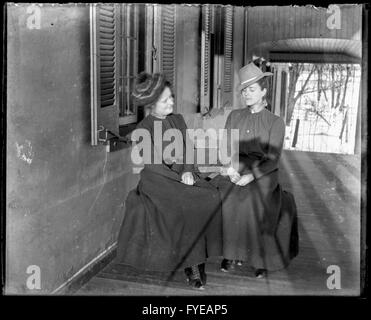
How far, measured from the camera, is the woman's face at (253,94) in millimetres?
3979

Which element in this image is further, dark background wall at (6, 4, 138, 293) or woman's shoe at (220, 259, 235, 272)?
woman's shoe at (220, 259, 235, 272)

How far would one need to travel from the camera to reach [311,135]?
14.3 feet

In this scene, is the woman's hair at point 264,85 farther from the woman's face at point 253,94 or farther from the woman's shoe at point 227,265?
the woman's shoe at point 227,265

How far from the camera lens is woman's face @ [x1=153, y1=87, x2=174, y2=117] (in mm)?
3793

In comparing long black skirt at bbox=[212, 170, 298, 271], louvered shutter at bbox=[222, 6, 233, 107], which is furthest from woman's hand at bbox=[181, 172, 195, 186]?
louvered shutter at bbox=[222, 6, 233, 107]

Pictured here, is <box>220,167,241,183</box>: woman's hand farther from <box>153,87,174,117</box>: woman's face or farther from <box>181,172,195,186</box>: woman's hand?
<box>153,87,174,117</box>: woman's face

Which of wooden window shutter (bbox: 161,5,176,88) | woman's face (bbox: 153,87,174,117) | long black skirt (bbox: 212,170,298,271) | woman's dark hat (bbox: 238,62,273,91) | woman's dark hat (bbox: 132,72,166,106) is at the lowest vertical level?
long black skirt (bbox: 212,170,298,271)

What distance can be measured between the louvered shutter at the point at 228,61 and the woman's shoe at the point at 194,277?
1.29 meters

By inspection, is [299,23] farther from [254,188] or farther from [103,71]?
[103,71]

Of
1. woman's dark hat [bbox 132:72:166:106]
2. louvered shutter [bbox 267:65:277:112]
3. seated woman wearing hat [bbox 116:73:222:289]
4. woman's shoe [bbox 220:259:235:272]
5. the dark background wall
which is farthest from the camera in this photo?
woman's shoe [bbox 220:259:235:272]

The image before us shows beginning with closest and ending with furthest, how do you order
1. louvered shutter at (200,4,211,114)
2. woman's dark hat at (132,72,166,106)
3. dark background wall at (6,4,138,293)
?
1. dark background wall at (6,4,138,293)
2. woman's dark hat at (132,72,166,106)
3. louvered shutter at (200,4,211,114)

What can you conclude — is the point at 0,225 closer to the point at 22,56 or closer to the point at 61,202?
the point at 61,202

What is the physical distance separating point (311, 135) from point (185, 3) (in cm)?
137

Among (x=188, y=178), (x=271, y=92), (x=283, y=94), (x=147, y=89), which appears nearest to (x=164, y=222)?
(x=188, y=178)
